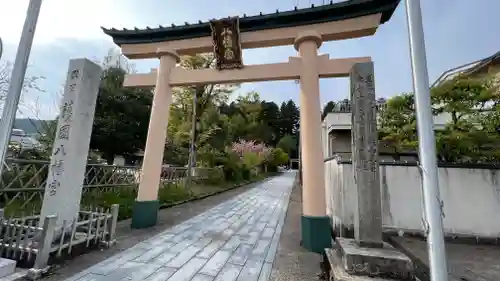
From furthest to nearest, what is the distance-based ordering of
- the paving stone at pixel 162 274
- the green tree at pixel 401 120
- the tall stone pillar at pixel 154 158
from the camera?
the green tree at pixel 401 120, the tall stone pillar at pixel 154 158, the paving stone at pixel 162 274

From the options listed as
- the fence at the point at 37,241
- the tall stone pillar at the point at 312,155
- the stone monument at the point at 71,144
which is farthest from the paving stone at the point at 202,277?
the stone monument at the point at 71,144

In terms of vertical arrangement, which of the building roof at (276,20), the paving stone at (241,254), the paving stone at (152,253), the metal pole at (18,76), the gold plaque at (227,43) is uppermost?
the building roof at (276,20)

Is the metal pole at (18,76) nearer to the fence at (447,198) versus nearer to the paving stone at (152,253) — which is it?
the paving stone at (152,253)

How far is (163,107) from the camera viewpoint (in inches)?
221

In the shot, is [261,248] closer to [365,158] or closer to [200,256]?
[200,256]

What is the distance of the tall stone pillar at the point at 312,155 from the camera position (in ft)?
13.8

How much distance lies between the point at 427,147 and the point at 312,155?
8.80 feet

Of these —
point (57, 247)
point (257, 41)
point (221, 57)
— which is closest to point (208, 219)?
point (57, 247)

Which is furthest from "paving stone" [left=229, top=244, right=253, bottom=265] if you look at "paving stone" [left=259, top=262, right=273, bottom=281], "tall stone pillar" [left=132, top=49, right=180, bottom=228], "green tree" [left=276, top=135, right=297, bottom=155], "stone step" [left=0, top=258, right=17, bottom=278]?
"green tree" [left=276, top=135, right=297, bottom=155]

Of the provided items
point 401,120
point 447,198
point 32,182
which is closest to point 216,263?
point 447,198

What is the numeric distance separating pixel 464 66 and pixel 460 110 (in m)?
3.46

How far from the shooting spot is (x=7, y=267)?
2760mm

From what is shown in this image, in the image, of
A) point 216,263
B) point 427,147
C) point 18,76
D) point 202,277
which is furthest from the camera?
point 216,263

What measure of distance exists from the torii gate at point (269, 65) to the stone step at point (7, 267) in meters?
2.44
